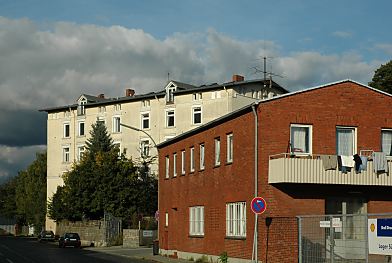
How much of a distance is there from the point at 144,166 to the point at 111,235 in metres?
15.1

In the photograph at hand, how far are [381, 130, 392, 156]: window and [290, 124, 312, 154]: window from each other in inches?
139

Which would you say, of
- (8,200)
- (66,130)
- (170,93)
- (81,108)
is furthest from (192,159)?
(8,200)

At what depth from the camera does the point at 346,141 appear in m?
28.7

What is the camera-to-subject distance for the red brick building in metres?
26.5

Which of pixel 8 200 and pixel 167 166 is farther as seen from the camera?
pixel 8 200

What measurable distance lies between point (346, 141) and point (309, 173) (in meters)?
3.24

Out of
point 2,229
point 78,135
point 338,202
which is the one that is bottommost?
point 2,229

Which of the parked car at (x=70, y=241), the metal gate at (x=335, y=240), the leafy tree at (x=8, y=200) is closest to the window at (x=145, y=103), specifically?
the parked car at (x=70, y=241)

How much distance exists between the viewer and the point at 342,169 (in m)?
26.8

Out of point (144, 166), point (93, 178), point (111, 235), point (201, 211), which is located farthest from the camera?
point (144, 166)

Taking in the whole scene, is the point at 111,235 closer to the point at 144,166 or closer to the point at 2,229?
the point at 144,166

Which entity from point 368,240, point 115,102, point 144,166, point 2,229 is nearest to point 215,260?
point 368,240

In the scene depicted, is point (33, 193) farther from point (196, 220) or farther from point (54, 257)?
point (196, 220)

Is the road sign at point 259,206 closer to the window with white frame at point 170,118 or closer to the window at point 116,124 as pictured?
the window with white frame at point 170,118
